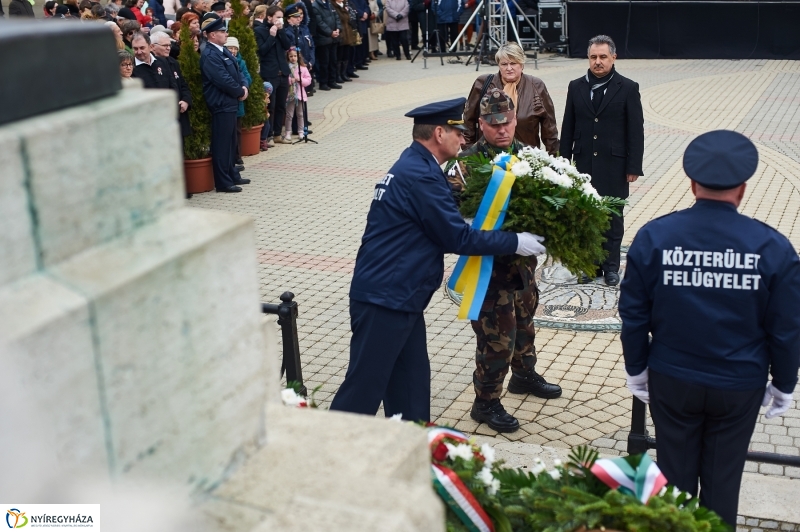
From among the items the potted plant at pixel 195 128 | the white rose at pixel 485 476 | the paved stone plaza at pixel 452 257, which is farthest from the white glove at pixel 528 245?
the potted plant at pixel 195 128

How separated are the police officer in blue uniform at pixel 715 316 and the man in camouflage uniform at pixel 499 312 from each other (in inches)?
60.7

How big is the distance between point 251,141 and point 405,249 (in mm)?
10130

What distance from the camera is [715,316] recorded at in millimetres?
3750

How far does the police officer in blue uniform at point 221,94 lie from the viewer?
11938mm

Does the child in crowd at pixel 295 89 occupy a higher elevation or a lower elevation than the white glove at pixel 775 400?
higher

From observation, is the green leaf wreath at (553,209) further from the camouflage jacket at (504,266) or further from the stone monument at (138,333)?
the stone monument at (138,333)

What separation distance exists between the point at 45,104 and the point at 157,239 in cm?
36

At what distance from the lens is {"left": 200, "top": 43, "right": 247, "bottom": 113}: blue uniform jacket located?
11.9 meters

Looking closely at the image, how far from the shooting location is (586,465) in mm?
3258

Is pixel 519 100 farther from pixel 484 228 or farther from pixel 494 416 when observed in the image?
pixel 494 416

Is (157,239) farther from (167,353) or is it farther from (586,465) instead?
(586,465)

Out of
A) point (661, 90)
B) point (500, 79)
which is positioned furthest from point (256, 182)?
point (661, 90)

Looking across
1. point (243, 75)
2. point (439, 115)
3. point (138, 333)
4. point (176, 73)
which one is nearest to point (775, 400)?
point (439, 115)

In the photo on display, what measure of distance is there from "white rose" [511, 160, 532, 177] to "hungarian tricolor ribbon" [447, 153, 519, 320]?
0.03 metres
